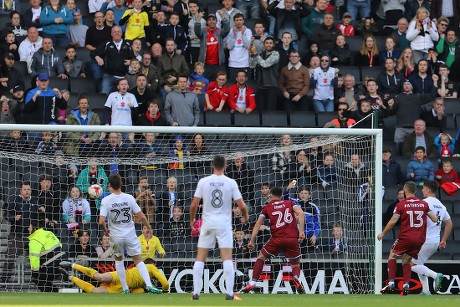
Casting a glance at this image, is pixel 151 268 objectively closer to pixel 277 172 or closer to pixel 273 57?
pixel 277 172

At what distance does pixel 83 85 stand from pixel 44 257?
5.48 m

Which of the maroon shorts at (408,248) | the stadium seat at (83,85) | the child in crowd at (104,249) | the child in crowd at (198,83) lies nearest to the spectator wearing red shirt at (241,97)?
the child in crowd at (198,83)

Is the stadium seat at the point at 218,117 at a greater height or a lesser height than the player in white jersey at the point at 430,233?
greater

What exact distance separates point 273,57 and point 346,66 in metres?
2.07

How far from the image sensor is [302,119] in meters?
24.0

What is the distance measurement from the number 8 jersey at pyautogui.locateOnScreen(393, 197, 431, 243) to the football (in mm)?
4915

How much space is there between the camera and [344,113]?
23156mm

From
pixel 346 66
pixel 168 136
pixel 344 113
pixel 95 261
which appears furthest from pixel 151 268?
pixel 346 66

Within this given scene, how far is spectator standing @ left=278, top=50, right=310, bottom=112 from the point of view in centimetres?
2381

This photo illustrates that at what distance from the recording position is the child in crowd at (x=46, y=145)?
2056 cm

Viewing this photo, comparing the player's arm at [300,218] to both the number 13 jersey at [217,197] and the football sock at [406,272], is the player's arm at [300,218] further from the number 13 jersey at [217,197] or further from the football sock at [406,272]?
the number 13 jersey at [217,197]

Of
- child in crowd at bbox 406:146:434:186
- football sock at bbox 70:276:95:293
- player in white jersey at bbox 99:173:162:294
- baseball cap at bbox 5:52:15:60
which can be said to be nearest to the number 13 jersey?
player in white jersey at bbox 99:173:162:294

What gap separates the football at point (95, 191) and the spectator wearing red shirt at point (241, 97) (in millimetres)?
4607

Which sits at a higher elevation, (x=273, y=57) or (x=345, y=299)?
(x=273, y=57)
